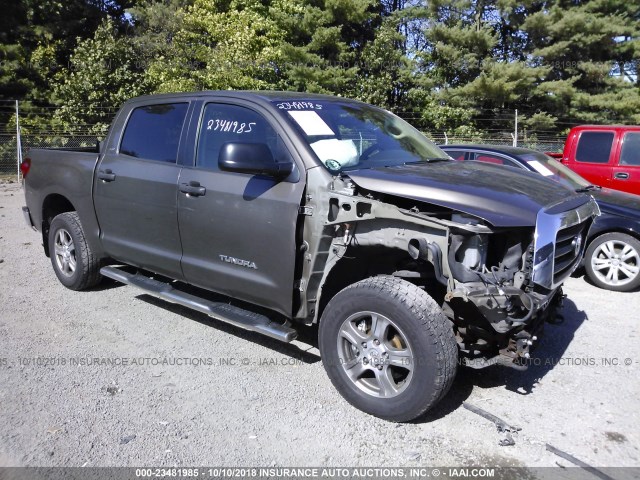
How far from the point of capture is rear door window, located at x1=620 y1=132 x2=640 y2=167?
819cm

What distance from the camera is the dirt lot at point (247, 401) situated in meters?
3.14

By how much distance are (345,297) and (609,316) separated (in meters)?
3.30

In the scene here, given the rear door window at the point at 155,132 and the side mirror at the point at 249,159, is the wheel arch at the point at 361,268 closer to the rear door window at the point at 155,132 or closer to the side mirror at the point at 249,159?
the side mirror at the point at 249,159

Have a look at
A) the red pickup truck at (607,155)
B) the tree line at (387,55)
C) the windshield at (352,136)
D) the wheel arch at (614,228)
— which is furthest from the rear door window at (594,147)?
the tree line at (387,55)

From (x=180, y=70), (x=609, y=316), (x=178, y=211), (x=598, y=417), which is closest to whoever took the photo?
(x=598, y=417)

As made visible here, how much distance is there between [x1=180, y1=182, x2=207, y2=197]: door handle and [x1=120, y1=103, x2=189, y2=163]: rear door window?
354 millimetres

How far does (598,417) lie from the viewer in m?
3.55

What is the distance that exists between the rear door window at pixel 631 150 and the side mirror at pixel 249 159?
21.5 ft

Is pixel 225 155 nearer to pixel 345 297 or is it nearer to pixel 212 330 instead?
pixel 345 297

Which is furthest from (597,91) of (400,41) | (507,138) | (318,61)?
(318,61)

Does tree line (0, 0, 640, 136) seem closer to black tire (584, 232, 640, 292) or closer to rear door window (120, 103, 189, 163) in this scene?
rear door window (120, 103, 189, 163)

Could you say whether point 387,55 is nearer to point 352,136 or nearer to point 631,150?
point 631,150

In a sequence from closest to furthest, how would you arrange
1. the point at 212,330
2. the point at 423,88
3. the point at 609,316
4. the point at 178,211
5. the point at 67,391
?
the point at 67,391, the point at 178,211, the point at 212,330, the point at 609,316, the point at 423,88

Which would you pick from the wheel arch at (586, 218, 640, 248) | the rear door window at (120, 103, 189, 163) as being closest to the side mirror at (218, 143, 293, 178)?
the rear door window at (120, 103, 189, 163)
